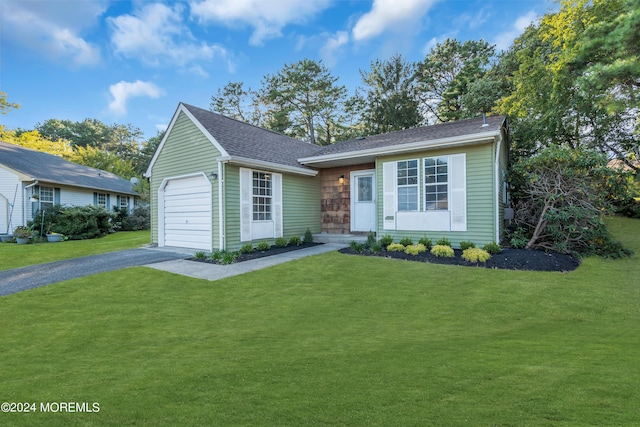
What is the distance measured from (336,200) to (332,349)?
916 cm

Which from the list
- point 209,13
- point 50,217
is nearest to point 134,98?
point 50,217

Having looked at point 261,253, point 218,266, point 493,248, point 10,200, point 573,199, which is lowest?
point 218,266

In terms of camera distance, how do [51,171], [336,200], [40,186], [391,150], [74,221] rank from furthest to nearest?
1. [51,171]
2. [40,186]
3. [74,221]
4. [336,200]
5. [391,150]

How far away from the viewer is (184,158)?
400 inches

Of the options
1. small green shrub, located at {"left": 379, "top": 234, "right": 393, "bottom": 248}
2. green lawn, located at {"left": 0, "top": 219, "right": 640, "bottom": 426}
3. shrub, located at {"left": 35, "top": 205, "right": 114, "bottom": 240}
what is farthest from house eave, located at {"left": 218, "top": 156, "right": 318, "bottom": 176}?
shrub, located at {"left": 35, "top": 205, "right": 114, "bottom": 240}

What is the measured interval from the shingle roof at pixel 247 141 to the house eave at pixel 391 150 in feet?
3.08

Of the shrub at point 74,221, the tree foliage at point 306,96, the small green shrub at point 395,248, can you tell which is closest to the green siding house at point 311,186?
the small green shrub at point 395,248

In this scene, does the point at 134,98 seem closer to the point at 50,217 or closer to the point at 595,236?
the point at 50,217

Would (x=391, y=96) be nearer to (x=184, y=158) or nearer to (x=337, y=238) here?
(x=337, y=238)

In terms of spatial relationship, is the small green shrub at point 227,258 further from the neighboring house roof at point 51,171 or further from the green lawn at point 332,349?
the neighboring house roof at point 51,171

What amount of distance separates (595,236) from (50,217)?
22.7m

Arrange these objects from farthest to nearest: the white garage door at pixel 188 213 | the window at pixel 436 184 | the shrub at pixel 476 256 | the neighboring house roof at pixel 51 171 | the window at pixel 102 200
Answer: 1. the window at pixel 102 200
2. the neighboring house roof at pixel 51 171
3. the white garage door at pixel 188 213
4. the window at pixel 436 184
5. the shrub at pixel 476 256

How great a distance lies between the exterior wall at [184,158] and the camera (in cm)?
915

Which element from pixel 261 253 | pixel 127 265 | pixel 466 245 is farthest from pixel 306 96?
pixel 127 265
